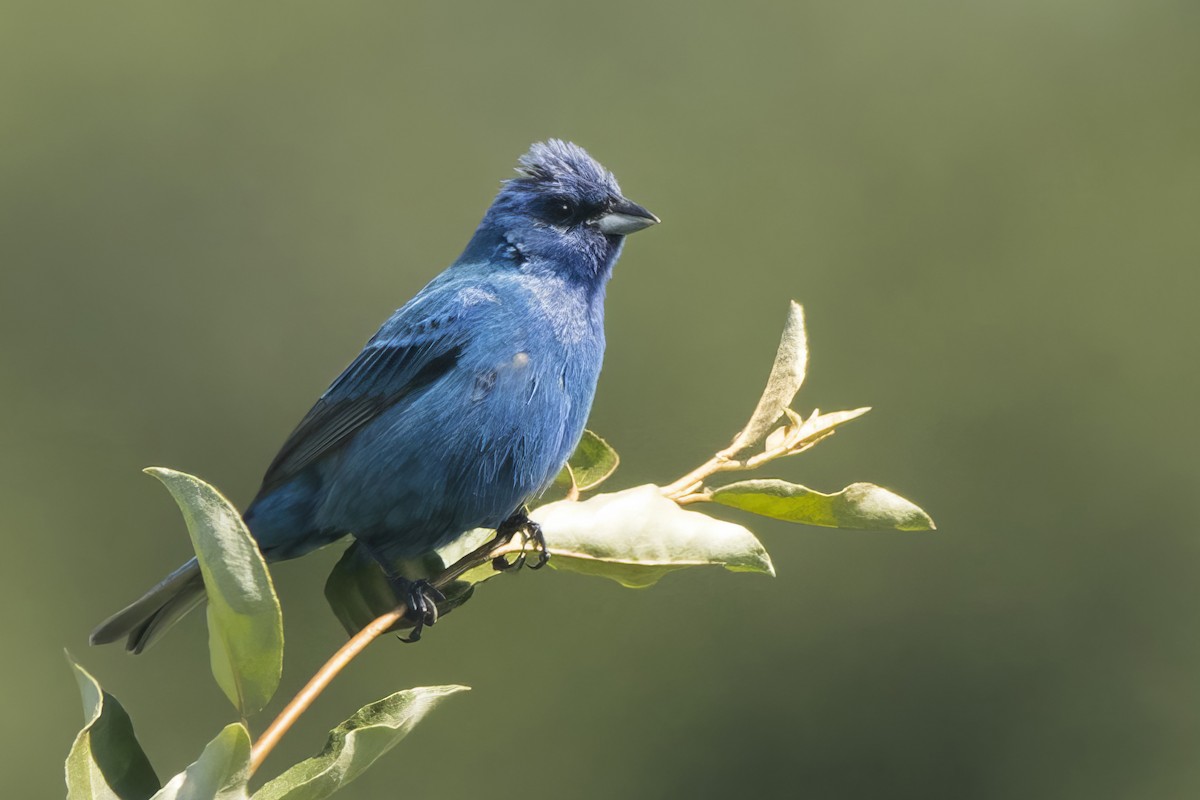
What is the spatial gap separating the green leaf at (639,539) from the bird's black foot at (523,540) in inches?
1.7

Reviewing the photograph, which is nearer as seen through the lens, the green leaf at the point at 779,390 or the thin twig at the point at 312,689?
the thin twig at the point at 312,689

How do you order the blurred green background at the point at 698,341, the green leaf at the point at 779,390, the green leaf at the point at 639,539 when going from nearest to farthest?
the green leaf at the point at 639,539, the green leaf at the point at 779,390, the blurred green background at the point at 698,341

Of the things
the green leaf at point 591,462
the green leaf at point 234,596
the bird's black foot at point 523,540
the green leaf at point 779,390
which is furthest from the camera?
the green leaf at point 591,462

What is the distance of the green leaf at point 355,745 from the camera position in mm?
1741

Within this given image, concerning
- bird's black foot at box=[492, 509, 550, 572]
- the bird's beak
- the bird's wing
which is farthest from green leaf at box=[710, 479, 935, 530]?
the bird's beak

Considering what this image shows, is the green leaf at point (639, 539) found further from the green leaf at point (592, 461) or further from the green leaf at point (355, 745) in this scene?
the green leaf at point (592, 461)

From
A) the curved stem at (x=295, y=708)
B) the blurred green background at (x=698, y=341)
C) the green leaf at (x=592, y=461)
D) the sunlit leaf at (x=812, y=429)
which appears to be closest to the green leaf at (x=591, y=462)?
the green leaf at (x=592, y=461)

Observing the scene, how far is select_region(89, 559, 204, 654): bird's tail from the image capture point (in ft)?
10.7

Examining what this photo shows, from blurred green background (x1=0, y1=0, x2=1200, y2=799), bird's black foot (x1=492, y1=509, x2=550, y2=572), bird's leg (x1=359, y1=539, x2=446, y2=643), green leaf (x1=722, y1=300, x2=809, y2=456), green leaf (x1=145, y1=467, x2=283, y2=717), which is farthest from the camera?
blurred green background (x1=0, y1=0, x2=1200, y2=799)

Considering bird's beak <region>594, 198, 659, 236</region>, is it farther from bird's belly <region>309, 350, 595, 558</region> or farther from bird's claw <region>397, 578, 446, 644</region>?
bird's claw <region>397, 578, 446, 644</region>

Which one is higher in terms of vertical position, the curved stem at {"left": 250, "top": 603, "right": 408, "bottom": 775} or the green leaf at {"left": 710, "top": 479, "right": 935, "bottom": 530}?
the curved stem at {"left": 250, "top": 603, "right": 408, "bottom": 775}

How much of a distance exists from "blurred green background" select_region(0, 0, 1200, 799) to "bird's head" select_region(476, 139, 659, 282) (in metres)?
2.65

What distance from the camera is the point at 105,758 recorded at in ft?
5.97

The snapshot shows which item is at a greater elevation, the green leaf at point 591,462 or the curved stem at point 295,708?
the curved stem at point 295,708
